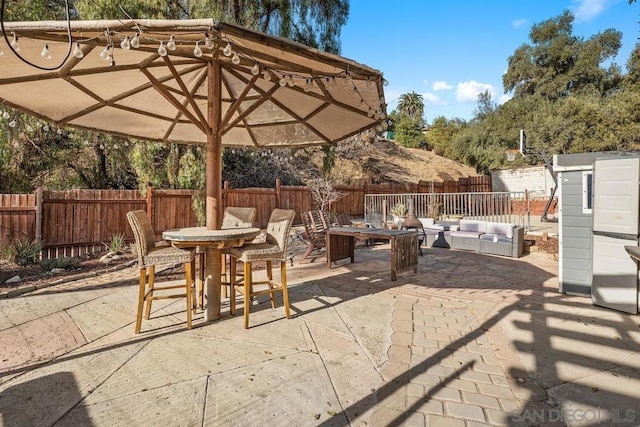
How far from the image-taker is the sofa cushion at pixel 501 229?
6.87 m

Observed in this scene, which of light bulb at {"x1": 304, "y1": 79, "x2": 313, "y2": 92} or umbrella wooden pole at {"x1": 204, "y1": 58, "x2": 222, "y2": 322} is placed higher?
light bulb at {"x1": 304, "y1": 79, "x2": 313, "y2": 92}

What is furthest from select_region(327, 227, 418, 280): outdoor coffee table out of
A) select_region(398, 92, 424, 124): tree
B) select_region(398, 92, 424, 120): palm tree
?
select_region(398, 92, 424, 120): palm tree

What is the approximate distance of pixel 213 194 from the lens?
3.00 meters

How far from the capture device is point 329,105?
3.74m

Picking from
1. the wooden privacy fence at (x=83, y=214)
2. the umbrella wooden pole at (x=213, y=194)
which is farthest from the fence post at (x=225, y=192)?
the umbrella wooden pole at (x=213, y=194)

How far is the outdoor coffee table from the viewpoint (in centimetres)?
454

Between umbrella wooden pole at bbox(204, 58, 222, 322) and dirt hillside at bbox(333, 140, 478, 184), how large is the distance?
13.7 m

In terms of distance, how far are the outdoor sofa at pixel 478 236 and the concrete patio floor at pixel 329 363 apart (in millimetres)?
3187

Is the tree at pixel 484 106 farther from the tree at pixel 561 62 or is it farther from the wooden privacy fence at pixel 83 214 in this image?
the wooden privacy fence at pixel 83 214

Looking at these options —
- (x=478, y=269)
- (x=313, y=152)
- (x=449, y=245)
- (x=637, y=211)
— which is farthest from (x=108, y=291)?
(x=313, y=152)

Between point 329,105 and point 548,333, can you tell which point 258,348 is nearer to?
point 548,333

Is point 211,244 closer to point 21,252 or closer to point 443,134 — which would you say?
point 21,252

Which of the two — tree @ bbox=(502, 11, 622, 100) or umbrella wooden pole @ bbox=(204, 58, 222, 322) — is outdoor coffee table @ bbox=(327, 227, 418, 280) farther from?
tree @ bbox=(502, 11, 622, 100)

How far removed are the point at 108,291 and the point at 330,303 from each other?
2.71 m
